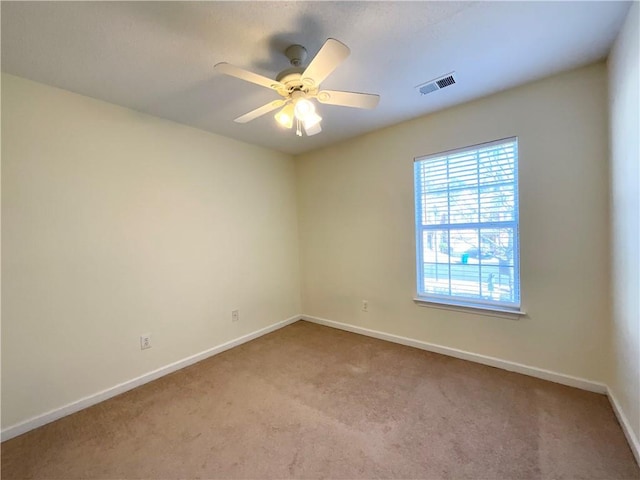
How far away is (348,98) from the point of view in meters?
1.71

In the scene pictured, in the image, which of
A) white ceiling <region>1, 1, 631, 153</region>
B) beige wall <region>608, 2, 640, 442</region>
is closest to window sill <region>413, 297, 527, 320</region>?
beige wall <region>608, 2, 640, 442</region>

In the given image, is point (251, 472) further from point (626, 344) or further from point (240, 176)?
point (240, 176)

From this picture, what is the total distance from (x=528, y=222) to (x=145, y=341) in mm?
3425

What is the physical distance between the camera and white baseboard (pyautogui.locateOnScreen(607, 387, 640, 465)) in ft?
4.91

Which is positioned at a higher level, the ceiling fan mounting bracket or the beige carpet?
the ceiling fan mounting bracket

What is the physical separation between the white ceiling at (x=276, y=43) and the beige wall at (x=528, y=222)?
284 mm

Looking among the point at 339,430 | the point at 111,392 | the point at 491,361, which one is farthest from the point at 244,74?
the point at 491,361

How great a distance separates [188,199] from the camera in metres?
2.81

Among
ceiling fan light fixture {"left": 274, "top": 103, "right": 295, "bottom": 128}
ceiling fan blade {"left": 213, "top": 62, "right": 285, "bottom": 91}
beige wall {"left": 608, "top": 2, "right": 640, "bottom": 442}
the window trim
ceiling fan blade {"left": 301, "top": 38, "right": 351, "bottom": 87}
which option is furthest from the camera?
the window trim

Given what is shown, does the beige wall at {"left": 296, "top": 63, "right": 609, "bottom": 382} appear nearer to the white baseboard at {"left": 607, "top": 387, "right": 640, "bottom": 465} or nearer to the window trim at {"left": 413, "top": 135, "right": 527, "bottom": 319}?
the window trim at {"left": 413, "top": 135, "right": 527, "bottom": 319}

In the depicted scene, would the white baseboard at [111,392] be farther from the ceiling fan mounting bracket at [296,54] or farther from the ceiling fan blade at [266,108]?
the ceiling fan mounting bracket at [296,54]

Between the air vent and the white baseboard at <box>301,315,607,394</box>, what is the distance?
7.77ft

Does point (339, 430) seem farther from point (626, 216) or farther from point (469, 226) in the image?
point (626, 216)

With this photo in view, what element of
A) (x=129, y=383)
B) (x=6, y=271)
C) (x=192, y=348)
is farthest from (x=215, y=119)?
(x=129, y=383)
